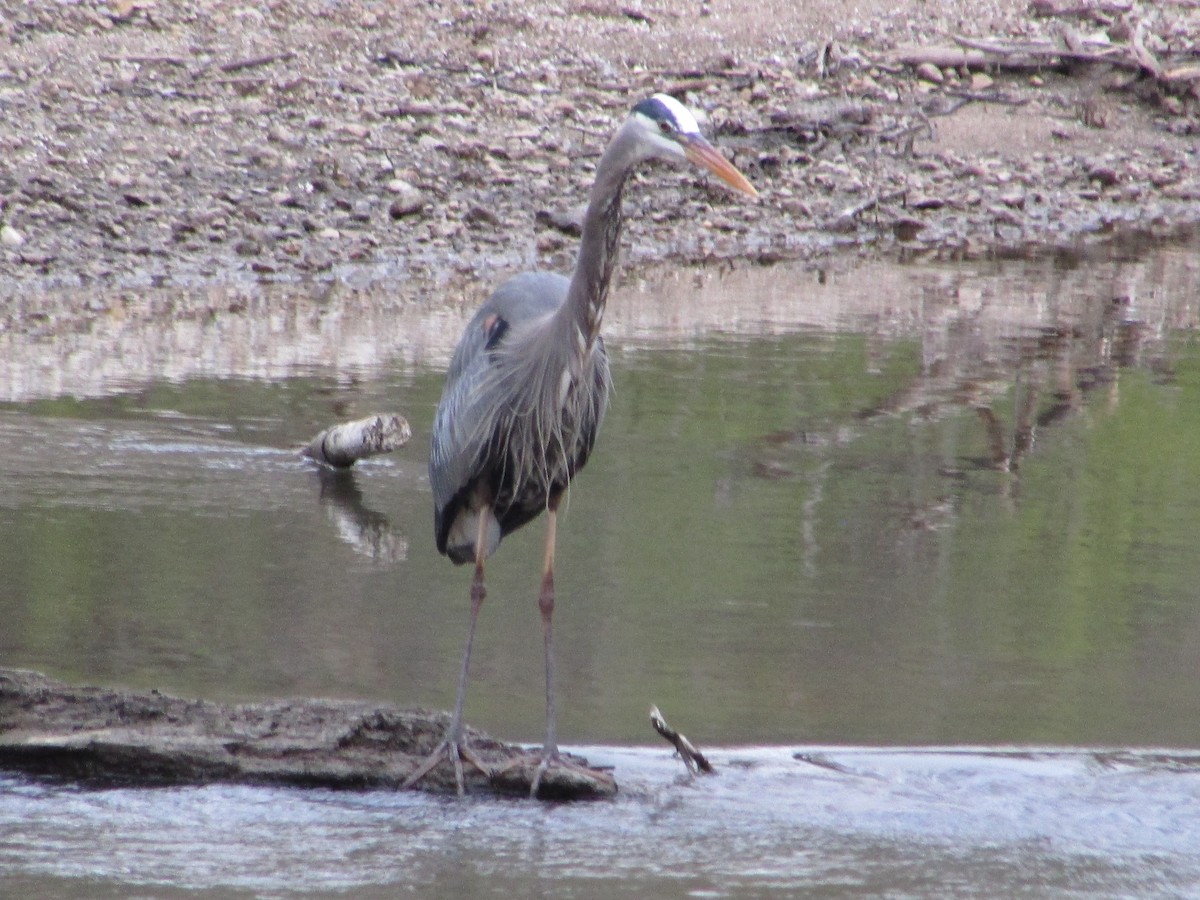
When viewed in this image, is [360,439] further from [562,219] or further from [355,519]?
[562,219]

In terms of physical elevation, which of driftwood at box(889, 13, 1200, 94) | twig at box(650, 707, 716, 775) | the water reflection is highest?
driftwood at box(889, 13, 1200, 94)

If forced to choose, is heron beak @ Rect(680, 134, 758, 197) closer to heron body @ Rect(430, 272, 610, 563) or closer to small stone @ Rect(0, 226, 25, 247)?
heron body @ Rect(430, 272, 610, 563)

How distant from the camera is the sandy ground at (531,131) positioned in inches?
535

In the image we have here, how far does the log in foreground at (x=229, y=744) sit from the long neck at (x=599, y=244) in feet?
3.75

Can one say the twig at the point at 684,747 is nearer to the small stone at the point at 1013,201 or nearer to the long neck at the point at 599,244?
the long neck at the point at 599,244

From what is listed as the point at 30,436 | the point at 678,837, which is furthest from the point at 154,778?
the point at 30,436

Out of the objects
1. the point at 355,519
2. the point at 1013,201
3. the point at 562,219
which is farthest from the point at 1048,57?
the point at 355,519

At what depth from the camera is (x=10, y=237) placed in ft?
41.7

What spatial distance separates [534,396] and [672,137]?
893 millimetres

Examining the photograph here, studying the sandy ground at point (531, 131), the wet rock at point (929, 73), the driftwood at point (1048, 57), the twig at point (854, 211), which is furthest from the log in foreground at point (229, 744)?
the driftwood at point (1048, 57)

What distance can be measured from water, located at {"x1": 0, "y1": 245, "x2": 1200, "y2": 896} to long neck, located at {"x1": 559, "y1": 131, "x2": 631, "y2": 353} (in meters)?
1.22

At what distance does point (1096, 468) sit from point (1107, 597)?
6.51ft

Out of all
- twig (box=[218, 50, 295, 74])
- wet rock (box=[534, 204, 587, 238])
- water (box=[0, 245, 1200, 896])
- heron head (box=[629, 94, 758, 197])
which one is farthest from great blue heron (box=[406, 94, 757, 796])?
twig (box=[218, 50, 295, 74])

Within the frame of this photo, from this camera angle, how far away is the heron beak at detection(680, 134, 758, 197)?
4.69m
